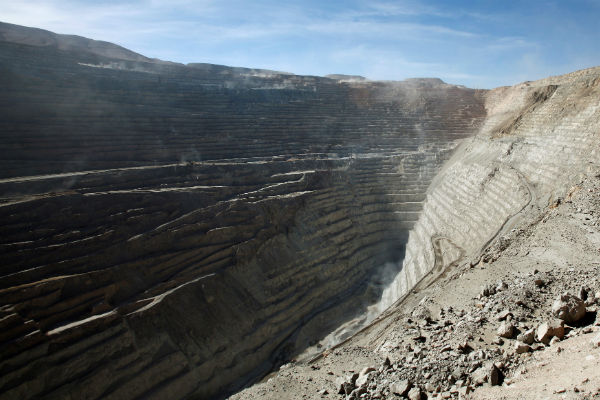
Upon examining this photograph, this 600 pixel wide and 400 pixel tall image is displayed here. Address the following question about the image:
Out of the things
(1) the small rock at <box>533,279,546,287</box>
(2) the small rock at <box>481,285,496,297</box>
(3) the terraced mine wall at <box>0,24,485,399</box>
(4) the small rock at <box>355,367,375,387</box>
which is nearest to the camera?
(4) the small rock at <box>355,367,375,387</box>

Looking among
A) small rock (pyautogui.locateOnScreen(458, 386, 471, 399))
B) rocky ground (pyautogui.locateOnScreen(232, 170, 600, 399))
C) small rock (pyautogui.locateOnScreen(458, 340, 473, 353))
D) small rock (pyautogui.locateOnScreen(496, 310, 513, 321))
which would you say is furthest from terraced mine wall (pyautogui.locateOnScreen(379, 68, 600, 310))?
small rock (pyautogui.locateOnScreen(458, 386, 471, 399))

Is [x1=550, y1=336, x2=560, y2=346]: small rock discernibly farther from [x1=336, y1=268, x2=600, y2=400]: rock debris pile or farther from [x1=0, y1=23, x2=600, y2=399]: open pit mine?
[x1=0, y1=23, x2=600, y2=399]: open pit mine

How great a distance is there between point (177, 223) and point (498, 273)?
977cm

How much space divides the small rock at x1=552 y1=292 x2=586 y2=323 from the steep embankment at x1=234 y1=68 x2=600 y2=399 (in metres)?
0.08

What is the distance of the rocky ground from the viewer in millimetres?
4965

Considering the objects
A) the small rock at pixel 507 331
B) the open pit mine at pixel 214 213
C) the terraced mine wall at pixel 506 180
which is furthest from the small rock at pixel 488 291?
the open pit mine at pixel 214 213

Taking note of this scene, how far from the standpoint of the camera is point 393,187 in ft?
72.9

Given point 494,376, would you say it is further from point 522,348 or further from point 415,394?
point 415,394

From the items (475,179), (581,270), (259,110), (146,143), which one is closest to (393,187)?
(475,179)

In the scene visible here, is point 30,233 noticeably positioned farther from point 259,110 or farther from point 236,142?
point 259,110

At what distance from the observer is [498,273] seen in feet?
30.6

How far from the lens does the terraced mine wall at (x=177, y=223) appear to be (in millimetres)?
10766

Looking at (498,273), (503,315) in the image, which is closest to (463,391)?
(503,315)

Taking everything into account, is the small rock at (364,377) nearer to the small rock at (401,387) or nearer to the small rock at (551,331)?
the small rock at (401,387)
